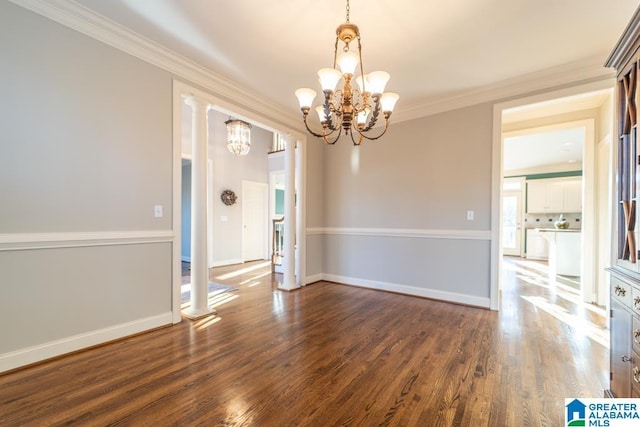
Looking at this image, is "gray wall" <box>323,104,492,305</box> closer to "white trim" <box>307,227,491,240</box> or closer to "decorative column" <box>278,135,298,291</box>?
"white trim" <box>307,227,491,240</box>

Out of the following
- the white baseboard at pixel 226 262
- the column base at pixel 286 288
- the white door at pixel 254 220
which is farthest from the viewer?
the white door at pixel 254 220

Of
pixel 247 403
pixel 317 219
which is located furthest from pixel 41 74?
pixel 317 219

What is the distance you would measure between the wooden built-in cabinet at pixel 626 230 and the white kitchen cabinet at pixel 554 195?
7774 mm

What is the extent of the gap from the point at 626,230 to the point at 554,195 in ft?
26.4

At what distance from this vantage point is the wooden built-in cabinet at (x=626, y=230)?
4.58 ft

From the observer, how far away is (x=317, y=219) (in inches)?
188

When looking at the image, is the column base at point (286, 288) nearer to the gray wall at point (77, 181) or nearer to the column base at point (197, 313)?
the column base at point (197, 313)

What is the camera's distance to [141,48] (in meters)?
2.52

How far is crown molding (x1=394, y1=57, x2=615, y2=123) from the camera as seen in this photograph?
277 cm

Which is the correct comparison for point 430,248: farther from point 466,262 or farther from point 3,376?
point 3,376

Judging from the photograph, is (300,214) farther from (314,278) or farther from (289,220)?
(314,278)

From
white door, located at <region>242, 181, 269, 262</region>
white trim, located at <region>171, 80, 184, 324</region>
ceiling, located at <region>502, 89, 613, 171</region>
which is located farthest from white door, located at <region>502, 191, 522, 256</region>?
white trim, located at <region>171, 80, 184, 324</region>

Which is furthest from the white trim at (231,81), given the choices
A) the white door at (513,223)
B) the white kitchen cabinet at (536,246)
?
the white door at (513,223)

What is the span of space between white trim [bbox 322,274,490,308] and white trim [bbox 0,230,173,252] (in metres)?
2.84
